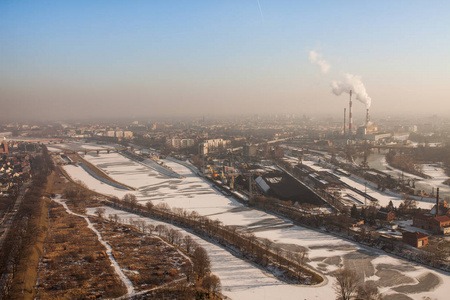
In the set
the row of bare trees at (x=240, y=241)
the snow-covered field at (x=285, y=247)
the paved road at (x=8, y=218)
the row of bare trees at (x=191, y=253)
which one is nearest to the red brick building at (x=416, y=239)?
the snow-covered field at (x=285, y=247)

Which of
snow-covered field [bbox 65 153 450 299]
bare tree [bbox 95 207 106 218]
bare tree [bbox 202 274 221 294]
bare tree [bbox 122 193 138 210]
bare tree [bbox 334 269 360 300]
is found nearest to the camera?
bare tree [bbox 334 269 360 300]

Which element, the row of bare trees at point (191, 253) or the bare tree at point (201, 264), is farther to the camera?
the bare tree at point (201, 264)

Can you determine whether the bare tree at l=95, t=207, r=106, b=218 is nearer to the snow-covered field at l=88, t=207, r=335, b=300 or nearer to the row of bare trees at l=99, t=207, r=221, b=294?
the row of bare trees at l=99, t=207, r=221, b=294

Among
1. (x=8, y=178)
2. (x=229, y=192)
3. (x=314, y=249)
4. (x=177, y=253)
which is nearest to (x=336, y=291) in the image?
(x=314, y=249)

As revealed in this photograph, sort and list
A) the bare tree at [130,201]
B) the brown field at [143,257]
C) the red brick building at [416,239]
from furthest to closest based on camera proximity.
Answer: the bare tree at [130,201], the red brick building at [416,239], the brown field at [143,257]

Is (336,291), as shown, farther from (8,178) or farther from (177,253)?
(8,178)

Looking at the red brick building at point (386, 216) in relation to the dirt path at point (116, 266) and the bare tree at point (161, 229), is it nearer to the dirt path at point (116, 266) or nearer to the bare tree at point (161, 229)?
the bare tree at point (161, 229)

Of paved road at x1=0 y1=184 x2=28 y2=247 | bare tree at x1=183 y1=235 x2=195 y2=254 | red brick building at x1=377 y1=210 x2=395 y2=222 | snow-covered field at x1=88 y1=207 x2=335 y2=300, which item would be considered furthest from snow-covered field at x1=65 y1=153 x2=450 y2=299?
paved road at x1=0 y1=184 x2=28 y2=247
